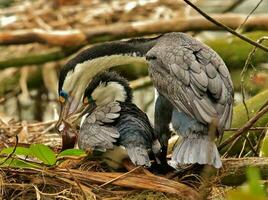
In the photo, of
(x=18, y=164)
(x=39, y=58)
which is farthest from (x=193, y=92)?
(x=39, y=58)

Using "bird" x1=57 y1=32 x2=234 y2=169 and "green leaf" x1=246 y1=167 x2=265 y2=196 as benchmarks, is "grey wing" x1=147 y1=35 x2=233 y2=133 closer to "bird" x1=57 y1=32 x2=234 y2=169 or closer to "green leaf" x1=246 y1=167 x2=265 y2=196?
"bird" x1=57 y1=32 x2=234 y2=169

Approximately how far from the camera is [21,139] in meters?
5.54

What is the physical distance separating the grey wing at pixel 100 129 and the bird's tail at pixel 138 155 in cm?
8

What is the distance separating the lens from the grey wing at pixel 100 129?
4199 mm

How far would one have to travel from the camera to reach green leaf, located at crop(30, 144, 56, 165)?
13.1ft

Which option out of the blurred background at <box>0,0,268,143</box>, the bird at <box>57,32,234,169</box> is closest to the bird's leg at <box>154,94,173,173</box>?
the bird at <box>57,32,234,169</box>

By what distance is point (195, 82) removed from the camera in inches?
161

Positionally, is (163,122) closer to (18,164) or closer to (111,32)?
(18,164)

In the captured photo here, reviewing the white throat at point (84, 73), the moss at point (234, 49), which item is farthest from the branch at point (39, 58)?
the white throat at point (84, 73)

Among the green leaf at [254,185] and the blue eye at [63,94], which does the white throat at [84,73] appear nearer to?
the blue eye at [63,94]

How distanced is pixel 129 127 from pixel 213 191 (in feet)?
1.60

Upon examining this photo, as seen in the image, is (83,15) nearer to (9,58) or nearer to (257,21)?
(9,58)

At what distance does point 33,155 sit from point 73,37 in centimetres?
267

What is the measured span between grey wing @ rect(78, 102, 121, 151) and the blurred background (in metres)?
1.12
